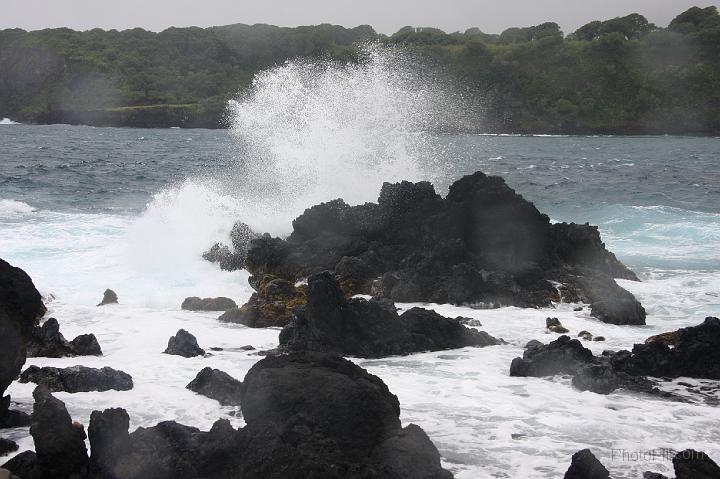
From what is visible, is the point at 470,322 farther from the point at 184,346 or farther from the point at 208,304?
the point at 208,304

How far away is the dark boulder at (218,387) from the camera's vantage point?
26.2 feet

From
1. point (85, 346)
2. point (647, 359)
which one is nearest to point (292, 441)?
point (85, 346)

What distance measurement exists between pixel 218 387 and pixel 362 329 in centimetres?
292

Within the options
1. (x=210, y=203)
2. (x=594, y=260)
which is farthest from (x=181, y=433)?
(x=210, y=203)

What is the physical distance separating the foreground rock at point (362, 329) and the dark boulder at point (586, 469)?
4652 millimetres

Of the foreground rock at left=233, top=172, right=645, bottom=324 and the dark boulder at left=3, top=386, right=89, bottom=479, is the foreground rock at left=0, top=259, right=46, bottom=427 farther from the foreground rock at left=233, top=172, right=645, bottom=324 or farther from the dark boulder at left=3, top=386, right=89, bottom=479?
the foreground rock at left=233, top=172, right=645, bottom=324

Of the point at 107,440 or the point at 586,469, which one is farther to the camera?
the point at 107,440

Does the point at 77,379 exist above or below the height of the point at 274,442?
below

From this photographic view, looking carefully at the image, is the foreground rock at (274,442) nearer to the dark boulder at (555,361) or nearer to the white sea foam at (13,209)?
the dark boulder at (555,361)

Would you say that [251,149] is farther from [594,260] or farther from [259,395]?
[259,395]

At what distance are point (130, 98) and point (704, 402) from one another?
110603mm

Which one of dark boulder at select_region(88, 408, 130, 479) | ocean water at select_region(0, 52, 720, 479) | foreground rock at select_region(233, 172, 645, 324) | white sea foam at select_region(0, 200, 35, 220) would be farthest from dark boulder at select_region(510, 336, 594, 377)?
white sea foam at select_region(0, 200, 35, 220)

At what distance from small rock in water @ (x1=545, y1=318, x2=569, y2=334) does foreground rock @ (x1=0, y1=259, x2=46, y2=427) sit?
7.52 meters

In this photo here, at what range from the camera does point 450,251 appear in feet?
47.5
